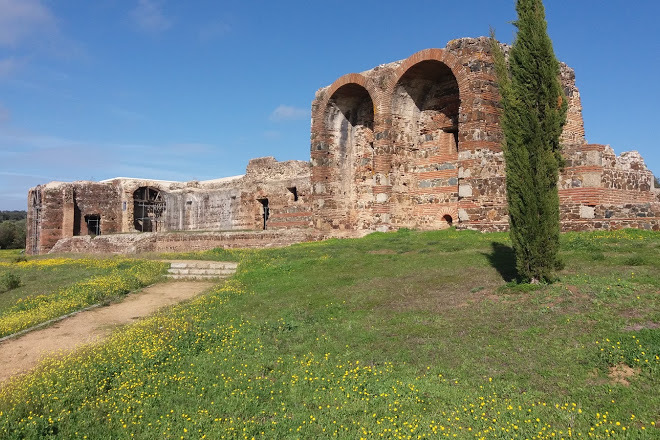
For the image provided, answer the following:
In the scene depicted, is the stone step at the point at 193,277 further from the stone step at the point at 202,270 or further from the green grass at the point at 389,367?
the green grass at the point at 389,367

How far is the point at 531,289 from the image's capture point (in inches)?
324

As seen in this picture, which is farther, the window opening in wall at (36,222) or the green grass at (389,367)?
the window opening in wall at (36,222)

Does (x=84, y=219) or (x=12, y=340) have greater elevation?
(x=84, y=219)

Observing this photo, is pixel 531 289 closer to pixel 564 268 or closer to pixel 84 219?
pixel 564 268

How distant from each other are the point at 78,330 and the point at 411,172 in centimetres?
1381

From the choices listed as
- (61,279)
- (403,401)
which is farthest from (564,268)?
(61,279)

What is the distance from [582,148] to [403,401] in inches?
464

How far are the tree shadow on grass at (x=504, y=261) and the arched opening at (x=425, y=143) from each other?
6.17 m

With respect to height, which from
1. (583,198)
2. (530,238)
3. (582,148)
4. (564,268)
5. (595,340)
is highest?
(582,148)

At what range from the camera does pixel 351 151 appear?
22.7m

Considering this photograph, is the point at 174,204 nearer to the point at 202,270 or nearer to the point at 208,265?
the point at 208,265

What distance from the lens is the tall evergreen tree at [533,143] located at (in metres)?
8.57

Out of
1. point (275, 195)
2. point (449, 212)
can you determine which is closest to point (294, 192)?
point (275, 195)

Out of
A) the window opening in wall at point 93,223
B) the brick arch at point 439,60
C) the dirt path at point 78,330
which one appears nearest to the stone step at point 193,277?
the dirt path at point 78,330
